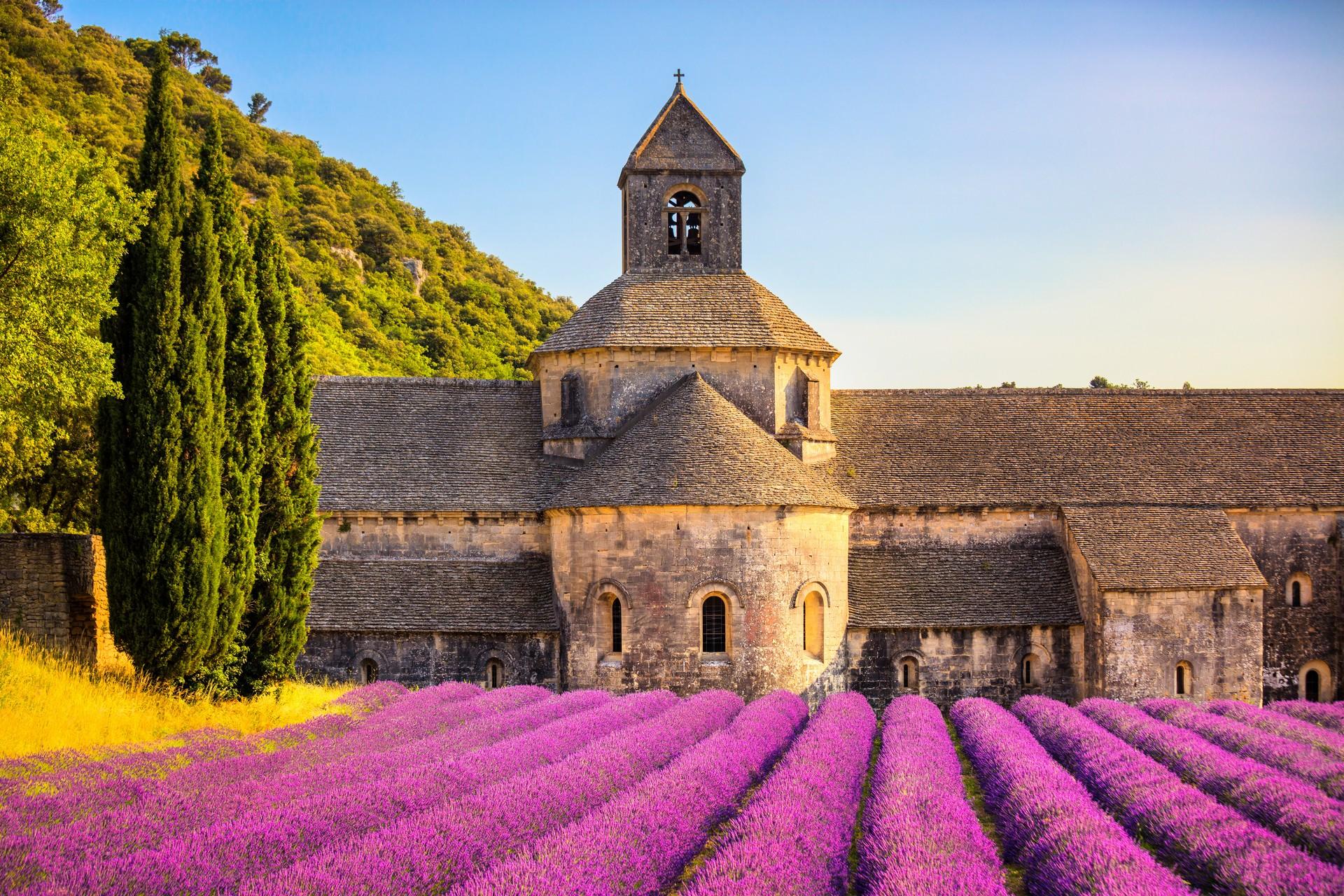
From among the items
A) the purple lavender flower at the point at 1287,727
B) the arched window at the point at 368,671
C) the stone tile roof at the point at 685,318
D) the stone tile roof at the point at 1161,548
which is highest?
the stone tile roof at the point at 685,318

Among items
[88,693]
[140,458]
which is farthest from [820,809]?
[140,458]

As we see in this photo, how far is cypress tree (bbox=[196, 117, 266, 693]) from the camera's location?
19.7 meters

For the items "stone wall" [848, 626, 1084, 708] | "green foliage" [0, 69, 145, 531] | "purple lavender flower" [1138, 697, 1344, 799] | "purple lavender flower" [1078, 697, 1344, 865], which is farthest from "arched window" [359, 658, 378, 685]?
"purple lavender flower" [1138, 697, 1344, 799]

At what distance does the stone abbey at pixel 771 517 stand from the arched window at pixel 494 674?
0.07 meters

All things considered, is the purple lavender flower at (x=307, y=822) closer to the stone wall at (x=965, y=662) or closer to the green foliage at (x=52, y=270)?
the green foliage at (x=52, y=270)

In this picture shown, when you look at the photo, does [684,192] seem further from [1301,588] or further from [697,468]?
[1301,588]

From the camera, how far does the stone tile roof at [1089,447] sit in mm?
29453

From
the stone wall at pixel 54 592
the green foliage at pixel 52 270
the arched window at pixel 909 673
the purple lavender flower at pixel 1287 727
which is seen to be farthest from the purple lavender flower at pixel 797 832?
the green foliage at pixel 52 270

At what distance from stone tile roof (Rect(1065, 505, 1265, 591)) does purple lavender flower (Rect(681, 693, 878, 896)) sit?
40.9 feet

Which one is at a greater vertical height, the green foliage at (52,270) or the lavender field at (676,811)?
the green foliage at (52,270)

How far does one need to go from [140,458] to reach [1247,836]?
15.9m

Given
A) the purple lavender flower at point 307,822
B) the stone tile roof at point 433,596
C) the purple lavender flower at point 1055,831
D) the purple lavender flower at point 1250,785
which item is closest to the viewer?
the purple lavender flower at point 307,822

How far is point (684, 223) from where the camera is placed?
3203 cm

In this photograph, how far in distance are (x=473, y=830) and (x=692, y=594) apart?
14.4 meters
